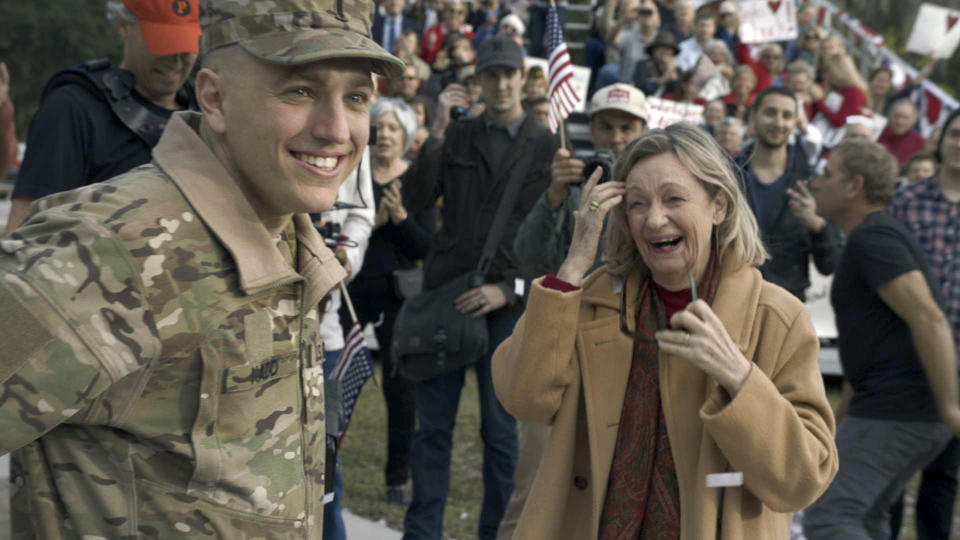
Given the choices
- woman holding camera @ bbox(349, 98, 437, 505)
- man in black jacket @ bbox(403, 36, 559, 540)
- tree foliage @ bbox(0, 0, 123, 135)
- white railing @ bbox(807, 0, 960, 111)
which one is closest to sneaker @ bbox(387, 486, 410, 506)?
woman holding camera @ bbox(349, 98, 437, 505)

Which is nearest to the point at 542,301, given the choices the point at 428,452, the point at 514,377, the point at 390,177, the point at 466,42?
the point at 514,377

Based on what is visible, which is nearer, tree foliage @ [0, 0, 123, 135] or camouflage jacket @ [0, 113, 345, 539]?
camouflage jacket @ [0, 113, 345, 539]

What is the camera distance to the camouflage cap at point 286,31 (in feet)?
5.76

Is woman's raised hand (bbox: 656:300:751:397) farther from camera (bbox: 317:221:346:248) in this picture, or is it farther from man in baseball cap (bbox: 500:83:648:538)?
camera (bbox: 317:221:346:248)

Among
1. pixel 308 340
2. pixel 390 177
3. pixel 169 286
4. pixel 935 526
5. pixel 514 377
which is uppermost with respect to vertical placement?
pixel 169 286

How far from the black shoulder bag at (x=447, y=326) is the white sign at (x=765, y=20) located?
9.59 m

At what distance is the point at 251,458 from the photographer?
6.01ft

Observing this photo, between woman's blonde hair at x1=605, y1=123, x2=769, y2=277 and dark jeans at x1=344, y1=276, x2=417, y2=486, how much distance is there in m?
3.47

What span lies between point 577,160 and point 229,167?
8.85ft

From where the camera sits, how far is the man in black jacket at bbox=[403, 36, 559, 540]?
503 centimetres

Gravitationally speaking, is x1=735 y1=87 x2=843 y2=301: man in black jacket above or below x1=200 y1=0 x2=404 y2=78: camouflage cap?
below

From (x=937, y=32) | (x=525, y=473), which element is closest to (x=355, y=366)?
(x=525, y=473)

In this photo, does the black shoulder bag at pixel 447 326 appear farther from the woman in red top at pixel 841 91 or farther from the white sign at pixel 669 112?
the woman in red top at pixel 841 91

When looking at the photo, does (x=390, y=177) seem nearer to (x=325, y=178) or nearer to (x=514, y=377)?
(x=514, y=377)
